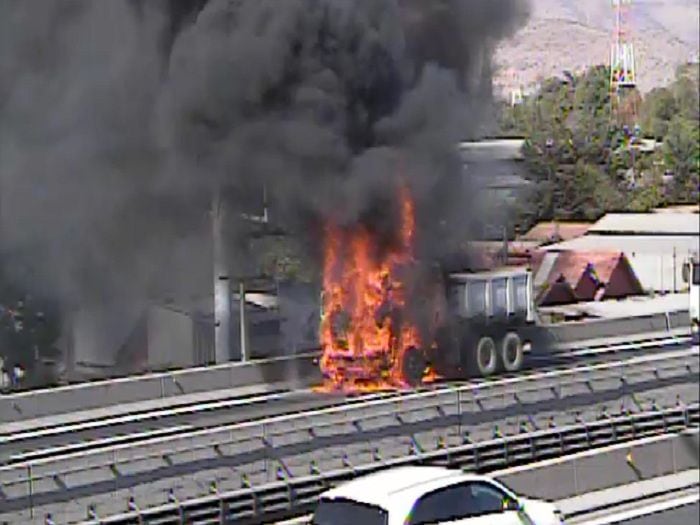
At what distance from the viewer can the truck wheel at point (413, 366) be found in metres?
23.0

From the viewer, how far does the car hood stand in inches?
435

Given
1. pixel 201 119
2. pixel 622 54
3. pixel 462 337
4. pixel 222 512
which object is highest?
pixel 622 54

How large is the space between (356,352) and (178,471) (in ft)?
35.4

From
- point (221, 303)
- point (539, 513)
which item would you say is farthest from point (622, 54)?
point (539, 513)

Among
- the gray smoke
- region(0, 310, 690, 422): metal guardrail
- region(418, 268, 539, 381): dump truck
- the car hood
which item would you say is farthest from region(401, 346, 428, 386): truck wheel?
the car hood

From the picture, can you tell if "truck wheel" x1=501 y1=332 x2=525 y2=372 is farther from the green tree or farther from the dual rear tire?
the green tree

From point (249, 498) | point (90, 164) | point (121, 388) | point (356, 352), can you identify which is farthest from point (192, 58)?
point (249, 498)

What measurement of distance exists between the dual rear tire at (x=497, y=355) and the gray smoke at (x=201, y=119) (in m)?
2.33

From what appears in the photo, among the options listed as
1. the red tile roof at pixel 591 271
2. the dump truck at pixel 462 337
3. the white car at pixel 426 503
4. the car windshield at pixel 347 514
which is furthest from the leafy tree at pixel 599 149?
the car windshield at pixel 347 514

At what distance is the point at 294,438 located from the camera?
13.6m

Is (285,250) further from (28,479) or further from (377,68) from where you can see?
(28,479)

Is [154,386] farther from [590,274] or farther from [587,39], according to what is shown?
[590,274]

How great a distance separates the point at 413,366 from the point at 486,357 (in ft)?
9.28

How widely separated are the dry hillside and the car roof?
12419mm
